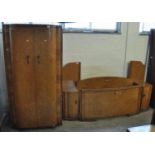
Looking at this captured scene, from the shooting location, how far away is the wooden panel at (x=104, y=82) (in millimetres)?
3075

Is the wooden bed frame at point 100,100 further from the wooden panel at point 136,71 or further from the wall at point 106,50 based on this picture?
the wall at point 106,50

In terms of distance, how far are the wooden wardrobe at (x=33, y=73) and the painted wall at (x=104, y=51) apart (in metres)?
0.63

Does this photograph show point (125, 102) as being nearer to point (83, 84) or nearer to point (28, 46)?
point (83, 84)

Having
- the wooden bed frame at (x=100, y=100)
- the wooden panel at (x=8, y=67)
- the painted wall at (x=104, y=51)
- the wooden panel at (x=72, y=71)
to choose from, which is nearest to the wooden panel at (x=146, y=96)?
the wooden bed frame at (x=100, y=100)

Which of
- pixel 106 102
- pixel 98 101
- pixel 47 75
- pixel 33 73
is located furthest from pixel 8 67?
pixel 106 102

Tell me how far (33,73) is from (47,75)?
0.57 ft

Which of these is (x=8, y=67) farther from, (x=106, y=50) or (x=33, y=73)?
(x=106, y=50)

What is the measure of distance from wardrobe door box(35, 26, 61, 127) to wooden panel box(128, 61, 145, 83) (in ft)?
4.86

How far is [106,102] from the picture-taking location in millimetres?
2699

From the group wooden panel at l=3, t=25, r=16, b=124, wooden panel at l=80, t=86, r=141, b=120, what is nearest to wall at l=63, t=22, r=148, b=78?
wooden panel at l=80, t=86, r=141, b=120
